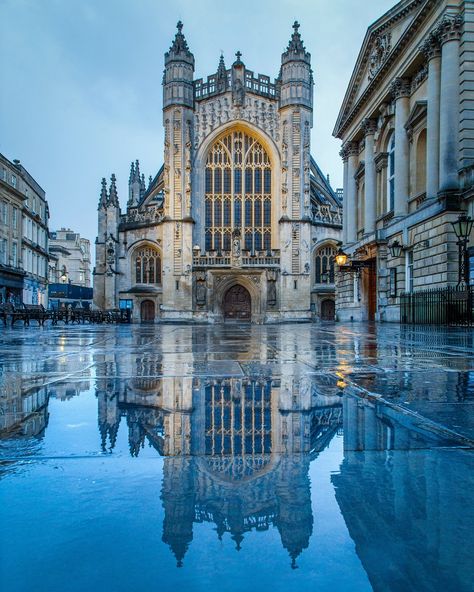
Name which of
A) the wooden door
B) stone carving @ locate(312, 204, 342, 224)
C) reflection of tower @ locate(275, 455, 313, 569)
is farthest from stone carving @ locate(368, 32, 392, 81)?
reflection of tower @ locate(275, 455, 313, 569)

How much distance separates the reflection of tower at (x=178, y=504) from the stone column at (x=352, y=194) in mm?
28566

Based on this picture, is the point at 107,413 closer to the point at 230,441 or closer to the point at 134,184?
the point at 230,441

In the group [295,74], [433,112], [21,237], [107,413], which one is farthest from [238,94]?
[107,413]

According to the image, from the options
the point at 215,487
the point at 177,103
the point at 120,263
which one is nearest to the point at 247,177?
the point at 177,103

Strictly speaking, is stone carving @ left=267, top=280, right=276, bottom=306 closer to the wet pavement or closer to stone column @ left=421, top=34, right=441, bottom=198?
stone column @ left=421, top=34, right=441, bottom=198

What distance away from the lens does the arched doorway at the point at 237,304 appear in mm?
39875

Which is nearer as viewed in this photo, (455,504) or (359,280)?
(455,504)

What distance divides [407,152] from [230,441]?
2148cm

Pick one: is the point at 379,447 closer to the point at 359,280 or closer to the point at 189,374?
the point at 189,374

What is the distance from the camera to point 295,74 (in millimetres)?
37656

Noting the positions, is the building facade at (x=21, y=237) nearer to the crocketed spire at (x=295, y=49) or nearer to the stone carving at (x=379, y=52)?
the crocketed spire at (x=295, y=49)

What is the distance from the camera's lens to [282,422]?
234cm

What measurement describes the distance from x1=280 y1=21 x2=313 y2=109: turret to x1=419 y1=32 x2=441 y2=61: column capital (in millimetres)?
20174

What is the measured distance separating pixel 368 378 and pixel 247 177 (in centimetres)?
3667
